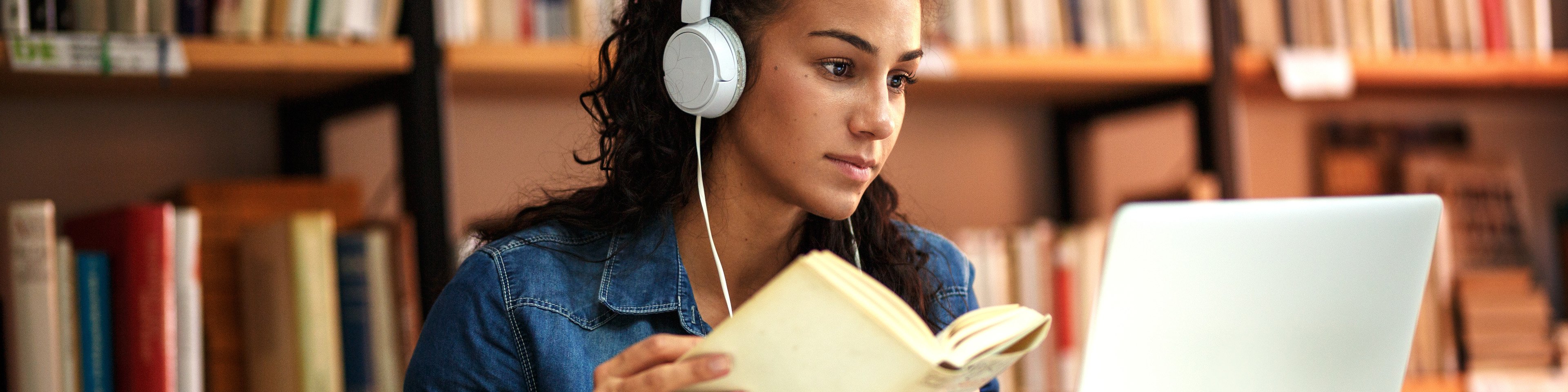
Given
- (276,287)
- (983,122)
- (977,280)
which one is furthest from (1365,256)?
(983,122)

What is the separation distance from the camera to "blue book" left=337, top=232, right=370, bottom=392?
1.26 meters

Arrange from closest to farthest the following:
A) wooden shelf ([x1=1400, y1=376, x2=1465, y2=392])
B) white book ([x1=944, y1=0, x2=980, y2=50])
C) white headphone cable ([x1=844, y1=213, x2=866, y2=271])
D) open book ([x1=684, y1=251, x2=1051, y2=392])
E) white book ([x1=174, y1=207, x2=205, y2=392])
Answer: open book ([x1=684, y1=251, x2=1051, y2=392]) → white headphone cable ([x1=844, y1=213, x2=866, y2=271]) → white book ([x1=174, y1=207, x2=205, y2=392]) → white book ([x1=944, y1=0, x2=980, y2=50]) → wooden shelf ([x1=1400, y1=376, x2=1465, y2=392])

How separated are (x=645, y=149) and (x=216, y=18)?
58 centimetres

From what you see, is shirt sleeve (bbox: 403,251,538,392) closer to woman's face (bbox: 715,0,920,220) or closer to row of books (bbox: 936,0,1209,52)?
woman's face (bbox: 715,0,920,220)

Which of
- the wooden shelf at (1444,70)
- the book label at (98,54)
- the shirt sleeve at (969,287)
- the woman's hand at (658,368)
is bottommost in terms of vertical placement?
the shirt sleeve at (969,287)

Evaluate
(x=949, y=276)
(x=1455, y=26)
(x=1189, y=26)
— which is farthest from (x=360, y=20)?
(x=1455, y=26)

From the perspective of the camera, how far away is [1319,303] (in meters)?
0.72

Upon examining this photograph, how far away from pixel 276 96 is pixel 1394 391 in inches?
51.6

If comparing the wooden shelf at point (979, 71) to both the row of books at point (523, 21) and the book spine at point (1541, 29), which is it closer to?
the row of books at point (523, 21)

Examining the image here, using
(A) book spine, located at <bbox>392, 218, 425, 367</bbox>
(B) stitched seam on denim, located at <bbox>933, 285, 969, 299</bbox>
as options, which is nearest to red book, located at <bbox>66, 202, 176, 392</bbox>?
(A) book spine, located at <bbox>392, 218, 425, 367</bbox>

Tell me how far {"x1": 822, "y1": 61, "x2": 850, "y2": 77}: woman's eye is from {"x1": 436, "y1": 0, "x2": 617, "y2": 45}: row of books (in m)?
0.49

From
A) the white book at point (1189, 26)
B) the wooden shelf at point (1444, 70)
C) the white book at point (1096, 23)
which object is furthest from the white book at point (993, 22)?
the wooden shelf at point (1444, 70)

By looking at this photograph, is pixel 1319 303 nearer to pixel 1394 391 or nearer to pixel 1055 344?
pixel 1394 391

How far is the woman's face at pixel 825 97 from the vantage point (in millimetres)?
871
